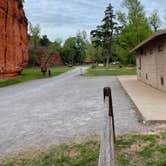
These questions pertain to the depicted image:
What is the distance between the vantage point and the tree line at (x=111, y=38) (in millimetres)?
33562

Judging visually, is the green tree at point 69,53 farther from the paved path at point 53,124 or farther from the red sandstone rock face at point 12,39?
the paved path at point 53,124

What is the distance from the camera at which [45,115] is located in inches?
332

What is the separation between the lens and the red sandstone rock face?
24562mm

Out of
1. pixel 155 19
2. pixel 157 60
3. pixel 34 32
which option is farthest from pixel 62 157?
pixel 34 32

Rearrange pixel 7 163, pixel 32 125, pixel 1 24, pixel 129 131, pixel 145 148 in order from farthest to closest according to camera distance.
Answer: pixel 1 24 < pixel 32 125 < pixel 129 131 < pixel 145 148 < pixel 7 163

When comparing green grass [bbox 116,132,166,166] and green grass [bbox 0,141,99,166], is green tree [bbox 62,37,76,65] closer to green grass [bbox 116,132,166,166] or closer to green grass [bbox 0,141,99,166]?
green grass [bbox 116,132,166,166]

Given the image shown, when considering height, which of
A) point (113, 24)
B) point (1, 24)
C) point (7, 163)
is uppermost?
point (113, 24)

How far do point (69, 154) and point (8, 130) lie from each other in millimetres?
2456

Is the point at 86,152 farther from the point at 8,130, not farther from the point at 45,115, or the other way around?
the point at 45,115

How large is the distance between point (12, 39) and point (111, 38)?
88.6 ft

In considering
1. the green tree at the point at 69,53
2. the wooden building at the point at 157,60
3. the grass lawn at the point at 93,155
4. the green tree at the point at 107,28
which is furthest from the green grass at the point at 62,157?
the green tree at the point at 69,53

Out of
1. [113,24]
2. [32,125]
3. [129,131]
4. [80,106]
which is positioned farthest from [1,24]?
[113,24]

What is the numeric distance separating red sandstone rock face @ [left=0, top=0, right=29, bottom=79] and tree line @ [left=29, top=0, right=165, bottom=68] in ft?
40.5

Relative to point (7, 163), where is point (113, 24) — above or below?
above
